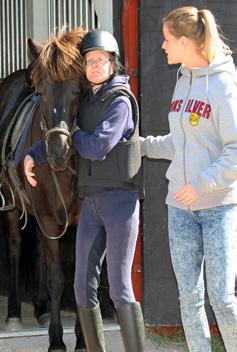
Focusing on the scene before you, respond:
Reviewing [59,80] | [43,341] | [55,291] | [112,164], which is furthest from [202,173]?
[43,341]

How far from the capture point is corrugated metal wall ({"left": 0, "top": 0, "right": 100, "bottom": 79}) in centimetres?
554

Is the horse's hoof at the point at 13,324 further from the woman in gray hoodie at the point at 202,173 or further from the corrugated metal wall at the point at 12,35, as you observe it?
the corrugated metal wall at the point at 12,35

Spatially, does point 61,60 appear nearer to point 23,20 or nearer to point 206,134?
point 206,134

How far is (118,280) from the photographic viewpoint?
3514 millimetres

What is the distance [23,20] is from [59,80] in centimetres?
288

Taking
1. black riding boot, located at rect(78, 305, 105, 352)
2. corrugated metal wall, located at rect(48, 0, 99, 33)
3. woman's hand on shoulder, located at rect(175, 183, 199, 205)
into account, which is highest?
corrugated metal wall, located at rect(48, 0, 99, 33)

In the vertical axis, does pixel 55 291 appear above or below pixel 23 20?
below

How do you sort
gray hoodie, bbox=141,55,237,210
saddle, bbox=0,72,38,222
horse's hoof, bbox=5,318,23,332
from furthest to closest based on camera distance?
horse's hoof, bbox=5,318,23,332, saddle, bbox=0,72,38,222, gray hoodie, bbox=141,55,237,210

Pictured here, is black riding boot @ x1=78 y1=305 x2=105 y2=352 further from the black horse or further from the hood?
the hood

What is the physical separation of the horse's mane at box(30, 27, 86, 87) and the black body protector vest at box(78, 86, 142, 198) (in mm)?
407

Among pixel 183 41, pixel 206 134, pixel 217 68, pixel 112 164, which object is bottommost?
pixel 112 164

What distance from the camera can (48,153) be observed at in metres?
3.79

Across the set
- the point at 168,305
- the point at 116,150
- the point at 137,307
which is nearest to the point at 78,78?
the point at 116,150

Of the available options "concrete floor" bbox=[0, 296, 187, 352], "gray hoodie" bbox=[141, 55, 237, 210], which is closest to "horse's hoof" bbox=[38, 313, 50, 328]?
"concrete floor" bbox=[0, 296, 187, 352]
